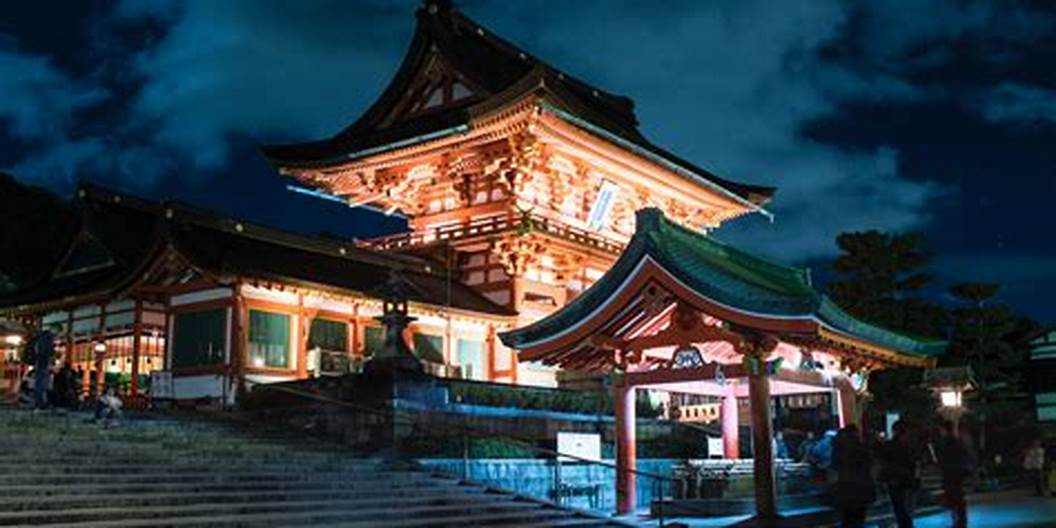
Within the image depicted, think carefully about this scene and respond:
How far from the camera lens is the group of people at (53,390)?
19.0m

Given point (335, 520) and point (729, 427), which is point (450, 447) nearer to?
point (335, 520)

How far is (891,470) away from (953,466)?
67.4 inches

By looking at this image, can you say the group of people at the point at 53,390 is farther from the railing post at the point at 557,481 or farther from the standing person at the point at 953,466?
the standing person at the point at 953,466

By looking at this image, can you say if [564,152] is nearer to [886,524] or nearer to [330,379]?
[330,379]

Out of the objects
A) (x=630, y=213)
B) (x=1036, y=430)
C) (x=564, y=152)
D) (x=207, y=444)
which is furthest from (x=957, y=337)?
(x=207, y=444)

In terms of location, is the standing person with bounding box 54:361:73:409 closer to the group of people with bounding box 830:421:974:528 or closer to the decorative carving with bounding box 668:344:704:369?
the decorative carving with bounding box 668:344:704:369

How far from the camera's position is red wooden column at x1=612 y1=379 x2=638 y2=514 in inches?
707

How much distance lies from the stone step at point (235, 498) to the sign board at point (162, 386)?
12814 mm

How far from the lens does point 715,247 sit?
1939cm

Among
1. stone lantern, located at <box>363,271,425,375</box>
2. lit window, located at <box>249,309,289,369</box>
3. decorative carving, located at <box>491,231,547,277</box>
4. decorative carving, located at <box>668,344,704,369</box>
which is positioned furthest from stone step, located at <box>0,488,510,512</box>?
decorative carving, located at <box>491,231,547,277</box>

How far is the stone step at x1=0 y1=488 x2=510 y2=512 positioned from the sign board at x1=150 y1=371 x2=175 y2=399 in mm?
12814

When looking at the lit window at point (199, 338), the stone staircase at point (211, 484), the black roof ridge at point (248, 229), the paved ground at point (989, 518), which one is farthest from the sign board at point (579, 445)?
the black roof ridge at point (248, 229)

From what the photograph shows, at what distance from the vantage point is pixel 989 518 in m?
18.7

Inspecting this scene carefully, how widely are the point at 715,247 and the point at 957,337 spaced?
30726 mm
